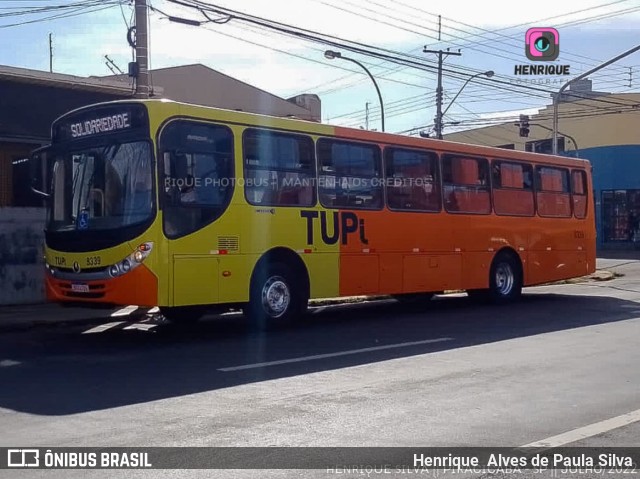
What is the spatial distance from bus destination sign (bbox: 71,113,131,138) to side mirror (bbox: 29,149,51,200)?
747 millimetres

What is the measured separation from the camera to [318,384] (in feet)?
29.3

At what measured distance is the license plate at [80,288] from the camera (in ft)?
39.9

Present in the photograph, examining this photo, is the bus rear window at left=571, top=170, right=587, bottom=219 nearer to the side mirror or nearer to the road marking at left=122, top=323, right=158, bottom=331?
the road marking at left=122, top=323, right=158, bottom=331

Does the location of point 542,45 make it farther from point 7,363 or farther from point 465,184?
point 7,363

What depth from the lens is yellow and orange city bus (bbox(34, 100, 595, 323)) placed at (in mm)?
11852

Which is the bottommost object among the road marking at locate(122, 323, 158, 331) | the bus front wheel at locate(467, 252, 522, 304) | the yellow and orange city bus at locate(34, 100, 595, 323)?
the road marking at locate(122, 323, 158, 331)

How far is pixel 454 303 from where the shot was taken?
1894 cm

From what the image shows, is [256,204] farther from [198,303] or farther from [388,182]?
[388,182]

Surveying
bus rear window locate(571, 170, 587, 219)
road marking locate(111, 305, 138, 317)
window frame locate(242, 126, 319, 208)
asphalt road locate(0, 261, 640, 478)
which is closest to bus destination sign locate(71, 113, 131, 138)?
window frame locate(242, 126, 319, 208)

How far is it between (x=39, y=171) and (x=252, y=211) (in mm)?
3369

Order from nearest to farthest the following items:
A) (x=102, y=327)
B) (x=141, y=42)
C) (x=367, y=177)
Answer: (x=102, y=327)
(x=367, y=177)
(x=141, y=42)

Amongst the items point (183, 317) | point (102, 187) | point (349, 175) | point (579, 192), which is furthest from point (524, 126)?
point (102, 187)

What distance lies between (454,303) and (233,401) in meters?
11.5

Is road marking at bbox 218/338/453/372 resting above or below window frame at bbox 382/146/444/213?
below
